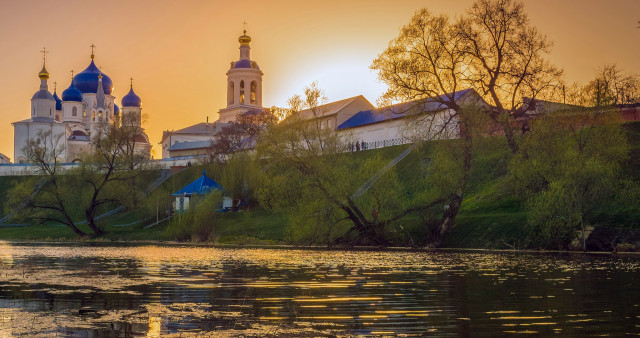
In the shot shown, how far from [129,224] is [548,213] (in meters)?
43.6

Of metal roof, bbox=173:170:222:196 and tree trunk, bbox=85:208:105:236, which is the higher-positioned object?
metal roof, bbox=173:170:222:196

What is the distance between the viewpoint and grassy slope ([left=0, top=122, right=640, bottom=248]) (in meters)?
41.8

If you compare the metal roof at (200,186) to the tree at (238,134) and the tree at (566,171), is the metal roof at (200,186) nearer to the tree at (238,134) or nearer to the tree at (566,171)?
the tree at (238,134)

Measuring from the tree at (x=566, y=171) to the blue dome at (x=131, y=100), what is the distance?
105 meters

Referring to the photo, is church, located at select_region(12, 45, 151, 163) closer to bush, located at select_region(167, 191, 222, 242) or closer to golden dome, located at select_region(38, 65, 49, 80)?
golden dome, located at select_region(38, 65, 49, 80)

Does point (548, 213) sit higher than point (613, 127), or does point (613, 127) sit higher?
point (613, 127)

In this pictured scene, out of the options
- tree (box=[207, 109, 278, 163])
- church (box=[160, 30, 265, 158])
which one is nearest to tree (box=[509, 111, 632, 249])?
tree (box=[207, 109, 278, 163])

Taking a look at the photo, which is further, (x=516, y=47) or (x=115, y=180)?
(x=115, y=180)

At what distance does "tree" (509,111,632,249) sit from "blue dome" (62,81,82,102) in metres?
106

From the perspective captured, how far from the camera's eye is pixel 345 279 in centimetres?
2047

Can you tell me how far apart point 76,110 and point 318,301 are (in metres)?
127

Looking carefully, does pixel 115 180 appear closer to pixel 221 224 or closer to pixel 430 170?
pixel 221 224

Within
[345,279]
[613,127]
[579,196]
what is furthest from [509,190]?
[345,279]

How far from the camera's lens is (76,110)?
134250mm
